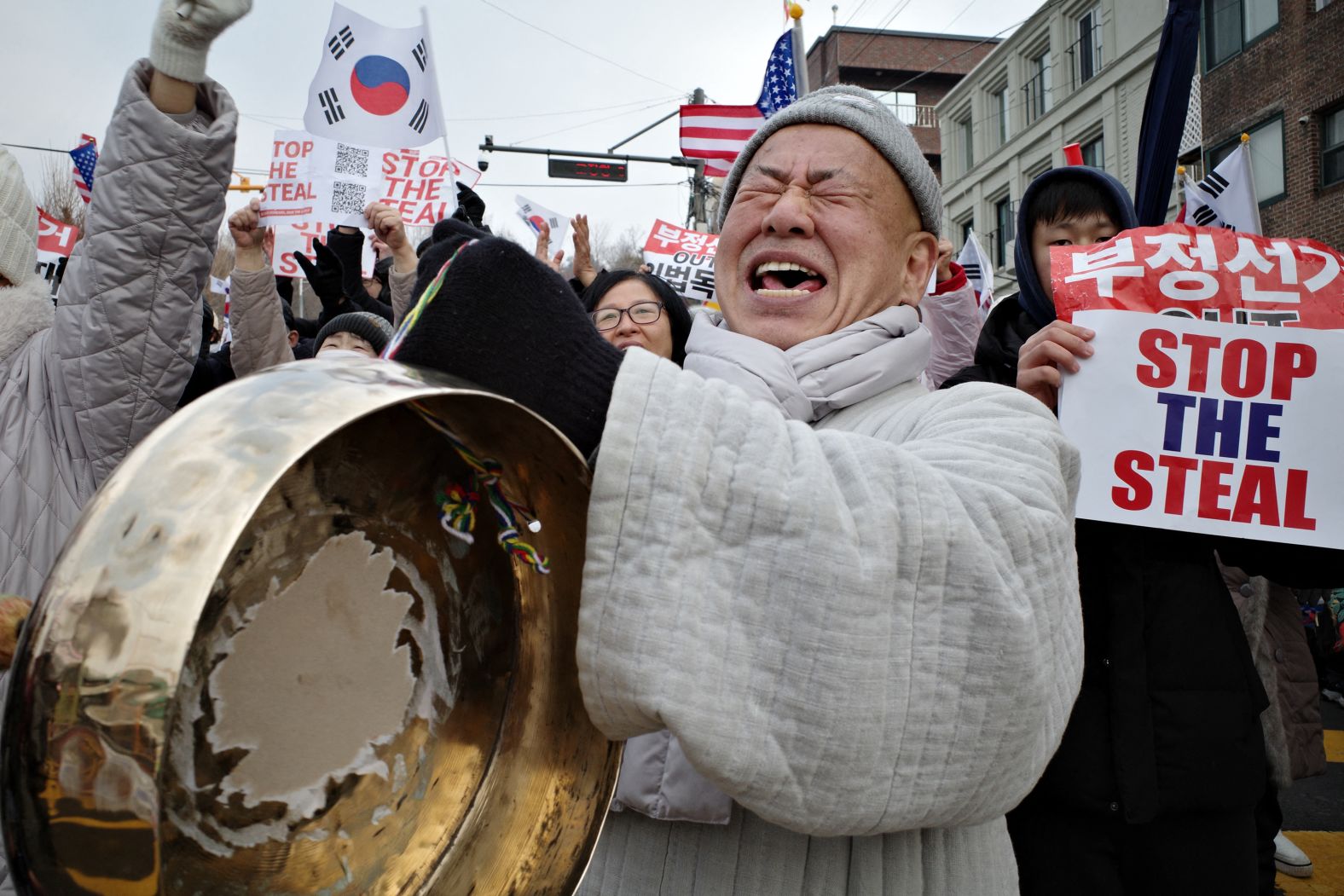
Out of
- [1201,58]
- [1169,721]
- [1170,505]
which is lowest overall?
[1169,721]

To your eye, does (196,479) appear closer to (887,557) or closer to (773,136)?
(887,557)

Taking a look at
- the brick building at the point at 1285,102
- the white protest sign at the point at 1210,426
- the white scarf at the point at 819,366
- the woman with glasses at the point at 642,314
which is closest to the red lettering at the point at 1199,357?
the white protest sign at the point at 1210,426

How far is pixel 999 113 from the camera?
26.8 meters

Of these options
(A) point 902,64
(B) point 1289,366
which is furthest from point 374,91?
(A) point 902,64

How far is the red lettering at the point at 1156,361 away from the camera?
1.92 meters

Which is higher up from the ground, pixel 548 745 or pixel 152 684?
pixel 152 684

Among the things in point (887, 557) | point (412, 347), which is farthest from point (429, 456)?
point (887, 557)

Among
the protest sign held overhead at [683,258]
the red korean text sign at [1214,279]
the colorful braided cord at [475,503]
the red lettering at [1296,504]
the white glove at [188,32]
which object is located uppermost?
the protest sign held overhead at [683,258]

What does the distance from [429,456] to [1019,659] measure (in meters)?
0.54

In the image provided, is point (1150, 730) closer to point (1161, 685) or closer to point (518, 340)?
point (1161, 685)

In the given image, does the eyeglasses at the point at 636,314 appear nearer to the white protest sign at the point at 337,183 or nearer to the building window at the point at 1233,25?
the white protest sign at the point at 337,183

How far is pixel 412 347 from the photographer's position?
717mm

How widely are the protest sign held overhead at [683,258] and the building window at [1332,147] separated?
1440 centimetres

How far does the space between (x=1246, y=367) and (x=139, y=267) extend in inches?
90.9
